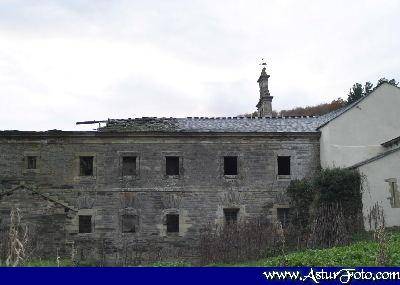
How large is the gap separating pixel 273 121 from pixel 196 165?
5.44m

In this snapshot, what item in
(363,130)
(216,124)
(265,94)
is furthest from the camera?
(265,94)

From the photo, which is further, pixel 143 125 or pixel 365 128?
pixel 143 125

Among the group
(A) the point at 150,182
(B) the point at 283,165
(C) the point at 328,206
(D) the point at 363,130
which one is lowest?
(C) the point at 328,206

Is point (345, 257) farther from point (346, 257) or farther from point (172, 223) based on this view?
point (172, 223)

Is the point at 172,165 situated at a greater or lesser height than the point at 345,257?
greater

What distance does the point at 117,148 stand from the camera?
25.4 m

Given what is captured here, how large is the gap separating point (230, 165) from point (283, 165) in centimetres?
264

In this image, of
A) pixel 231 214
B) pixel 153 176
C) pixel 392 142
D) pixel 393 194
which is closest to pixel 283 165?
pixel 231 214

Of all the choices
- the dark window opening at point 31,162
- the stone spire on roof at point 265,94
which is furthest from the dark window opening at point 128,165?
the stone spire on roof at point 265,94

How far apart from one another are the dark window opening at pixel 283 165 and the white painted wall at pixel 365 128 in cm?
168

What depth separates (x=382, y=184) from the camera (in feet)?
73.2
